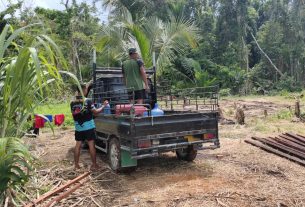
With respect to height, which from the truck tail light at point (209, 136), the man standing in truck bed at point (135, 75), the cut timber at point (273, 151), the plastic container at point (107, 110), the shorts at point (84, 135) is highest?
the man standing in truck bed at point (135, 75)

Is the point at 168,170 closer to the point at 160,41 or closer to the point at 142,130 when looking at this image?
the point at 142,130

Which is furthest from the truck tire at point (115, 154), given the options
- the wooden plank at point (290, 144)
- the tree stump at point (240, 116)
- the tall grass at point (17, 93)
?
the tree stump at point (240, 116)

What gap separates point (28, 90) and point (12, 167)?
0.74 m

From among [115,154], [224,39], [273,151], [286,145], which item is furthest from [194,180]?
[224,39]

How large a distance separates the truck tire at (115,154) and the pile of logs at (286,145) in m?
3.43

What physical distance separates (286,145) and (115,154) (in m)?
3.99

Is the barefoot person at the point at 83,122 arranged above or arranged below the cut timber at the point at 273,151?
above

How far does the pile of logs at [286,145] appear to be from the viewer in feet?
24.7

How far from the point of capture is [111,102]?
776 centimetres

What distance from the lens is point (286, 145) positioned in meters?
8.34

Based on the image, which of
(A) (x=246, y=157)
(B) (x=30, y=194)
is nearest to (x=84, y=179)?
(B) (x=30, y=194)

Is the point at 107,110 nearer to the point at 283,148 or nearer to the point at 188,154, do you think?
the point at 188,154

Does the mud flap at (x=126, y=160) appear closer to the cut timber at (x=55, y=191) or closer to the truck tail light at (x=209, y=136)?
the cut timber at (x=55, y=191)

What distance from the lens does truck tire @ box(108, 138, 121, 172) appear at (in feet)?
21.4
